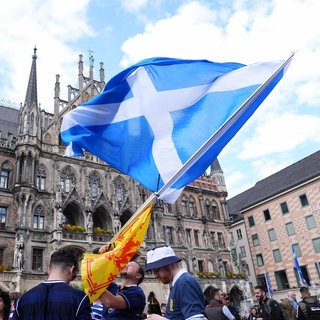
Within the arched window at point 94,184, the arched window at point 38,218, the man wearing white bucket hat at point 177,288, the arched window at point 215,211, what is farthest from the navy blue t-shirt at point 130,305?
the arched window at point 215,211

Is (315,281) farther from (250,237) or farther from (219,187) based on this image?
(219,187)

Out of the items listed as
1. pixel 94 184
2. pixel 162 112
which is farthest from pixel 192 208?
pixel 162 112

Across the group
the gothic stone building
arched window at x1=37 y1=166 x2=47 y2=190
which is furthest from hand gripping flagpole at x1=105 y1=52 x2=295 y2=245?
arched window at x1=37 y1=166 x2=47 y2=190

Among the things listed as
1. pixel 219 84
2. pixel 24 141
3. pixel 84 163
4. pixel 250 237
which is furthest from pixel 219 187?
pixel 219 84

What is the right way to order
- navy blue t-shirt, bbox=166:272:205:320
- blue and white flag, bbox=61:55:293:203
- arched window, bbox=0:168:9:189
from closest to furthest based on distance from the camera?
navy blue t-shirt, bbox=166:272:205:320 → blue and white flag, bbox=61:55:293:203 → arched window, bbox=0:168:9:189

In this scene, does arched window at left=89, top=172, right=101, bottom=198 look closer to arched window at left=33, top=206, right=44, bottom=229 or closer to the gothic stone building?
the gothic stone building

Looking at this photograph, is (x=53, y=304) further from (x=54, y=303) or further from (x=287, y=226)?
(x=287, y=226)

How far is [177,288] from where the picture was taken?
3.38 meters

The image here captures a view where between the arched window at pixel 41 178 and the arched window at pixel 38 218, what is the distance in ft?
5.71

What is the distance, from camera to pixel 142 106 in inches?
250

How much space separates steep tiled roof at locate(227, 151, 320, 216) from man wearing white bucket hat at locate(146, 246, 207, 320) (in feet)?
108

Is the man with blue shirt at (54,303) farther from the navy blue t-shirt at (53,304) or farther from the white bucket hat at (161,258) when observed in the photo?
the white bucket hat at (161,258)

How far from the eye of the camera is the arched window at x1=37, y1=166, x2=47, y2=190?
2566 centimetres

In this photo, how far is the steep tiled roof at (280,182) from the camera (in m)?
35.2
